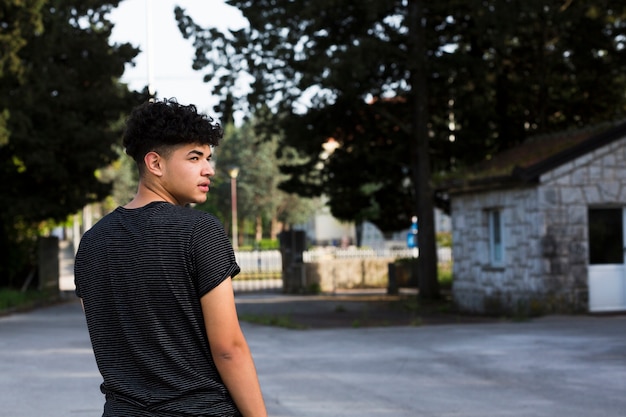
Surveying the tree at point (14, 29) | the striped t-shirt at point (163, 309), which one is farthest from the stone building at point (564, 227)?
the striped t-shirt at point (163, 309)

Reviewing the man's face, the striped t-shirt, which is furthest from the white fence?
the striped t-shirt

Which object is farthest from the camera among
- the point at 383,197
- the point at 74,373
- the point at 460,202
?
the point at 383,197

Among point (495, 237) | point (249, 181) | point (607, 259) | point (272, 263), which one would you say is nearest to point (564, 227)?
point (607, 259)

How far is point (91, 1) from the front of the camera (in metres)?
28.6

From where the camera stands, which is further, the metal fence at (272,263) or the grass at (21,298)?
the metal fence at (272,263)

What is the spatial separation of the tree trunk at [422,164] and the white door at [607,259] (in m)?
5.97

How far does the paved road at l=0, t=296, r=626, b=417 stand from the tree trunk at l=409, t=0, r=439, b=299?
9.22 m

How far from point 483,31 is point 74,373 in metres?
15.1

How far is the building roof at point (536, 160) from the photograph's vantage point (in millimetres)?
20953

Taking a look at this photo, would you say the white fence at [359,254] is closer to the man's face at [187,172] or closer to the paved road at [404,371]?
the paved road at [404,371]

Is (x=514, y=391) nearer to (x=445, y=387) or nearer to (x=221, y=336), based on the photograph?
(x=445, y=387)

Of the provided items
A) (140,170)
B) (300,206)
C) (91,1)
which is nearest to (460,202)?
(91,1)

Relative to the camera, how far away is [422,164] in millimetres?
27312

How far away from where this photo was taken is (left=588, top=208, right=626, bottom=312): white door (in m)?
21.2
